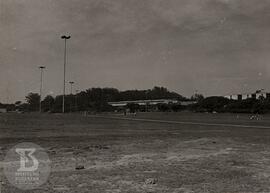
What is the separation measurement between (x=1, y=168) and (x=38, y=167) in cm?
Result: 91

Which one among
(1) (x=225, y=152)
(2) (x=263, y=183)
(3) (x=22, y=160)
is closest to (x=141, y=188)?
(2) (x=263, y=183)

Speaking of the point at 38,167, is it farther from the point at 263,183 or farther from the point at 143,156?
the point at 263,183

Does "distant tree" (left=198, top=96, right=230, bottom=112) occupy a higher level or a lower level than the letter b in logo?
higher
